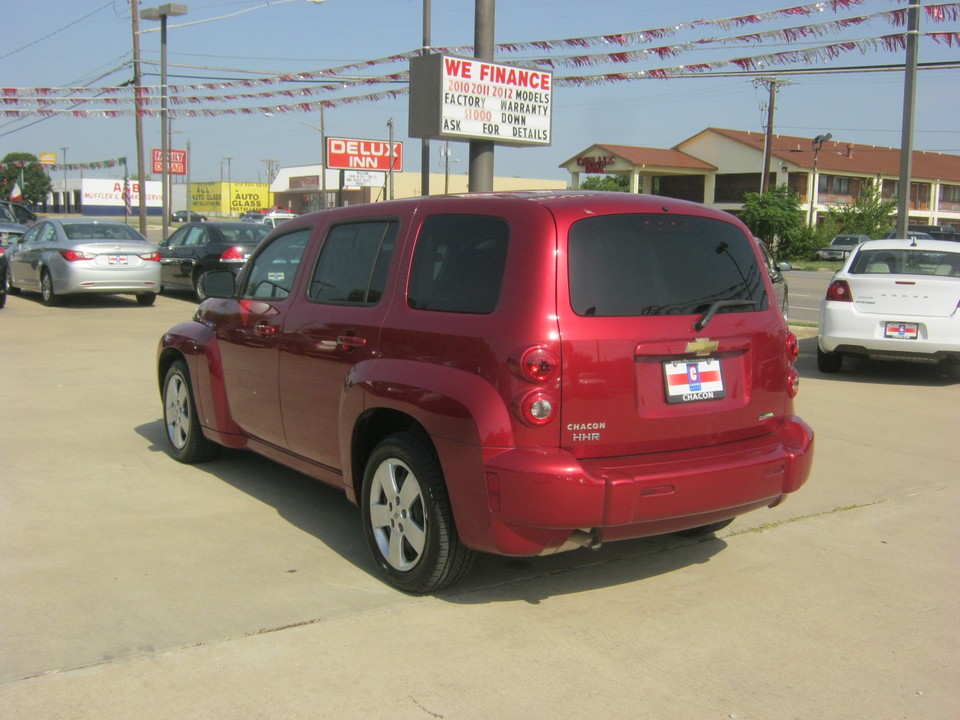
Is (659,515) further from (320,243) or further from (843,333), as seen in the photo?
(843,333)

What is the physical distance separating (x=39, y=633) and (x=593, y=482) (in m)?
2.30

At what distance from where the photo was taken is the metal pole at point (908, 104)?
15156 millimetres

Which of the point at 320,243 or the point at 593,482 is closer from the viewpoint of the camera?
the point at 593,482

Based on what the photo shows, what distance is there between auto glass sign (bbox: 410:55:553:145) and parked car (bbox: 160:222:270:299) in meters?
6.65

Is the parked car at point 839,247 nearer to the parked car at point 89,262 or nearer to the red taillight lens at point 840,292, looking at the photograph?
the parked car at point 89,262

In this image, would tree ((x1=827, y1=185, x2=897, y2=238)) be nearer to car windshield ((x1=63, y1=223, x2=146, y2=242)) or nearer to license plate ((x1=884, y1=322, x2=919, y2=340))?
car windshield ((x1=63, y1=223, x2=146, y2=242))

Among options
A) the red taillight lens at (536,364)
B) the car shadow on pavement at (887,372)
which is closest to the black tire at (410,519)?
the red taillight lens at (536,364)

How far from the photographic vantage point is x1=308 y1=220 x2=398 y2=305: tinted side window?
4.81 m

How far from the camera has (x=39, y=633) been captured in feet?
12.9

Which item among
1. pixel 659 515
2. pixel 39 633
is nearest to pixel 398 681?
pixel 659 515

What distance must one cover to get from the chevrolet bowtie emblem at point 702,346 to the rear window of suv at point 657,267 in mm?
137

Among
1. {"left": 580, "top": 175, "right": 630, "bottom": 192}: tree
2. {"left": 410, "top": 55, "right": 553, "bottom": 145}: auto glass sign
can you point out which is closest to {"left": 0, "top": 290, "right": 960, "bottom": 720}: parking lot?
{"left": 410, "top": 55, "right": 553, "bottom": 145}: auto glass sign

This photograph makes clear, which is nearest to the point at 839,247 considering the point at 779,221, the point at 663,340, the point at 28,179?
the point at 779,221

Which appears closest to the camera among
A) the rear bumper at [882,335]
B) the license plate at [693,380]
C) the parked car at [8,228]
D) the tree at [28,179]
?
the license plate at [693,380]
